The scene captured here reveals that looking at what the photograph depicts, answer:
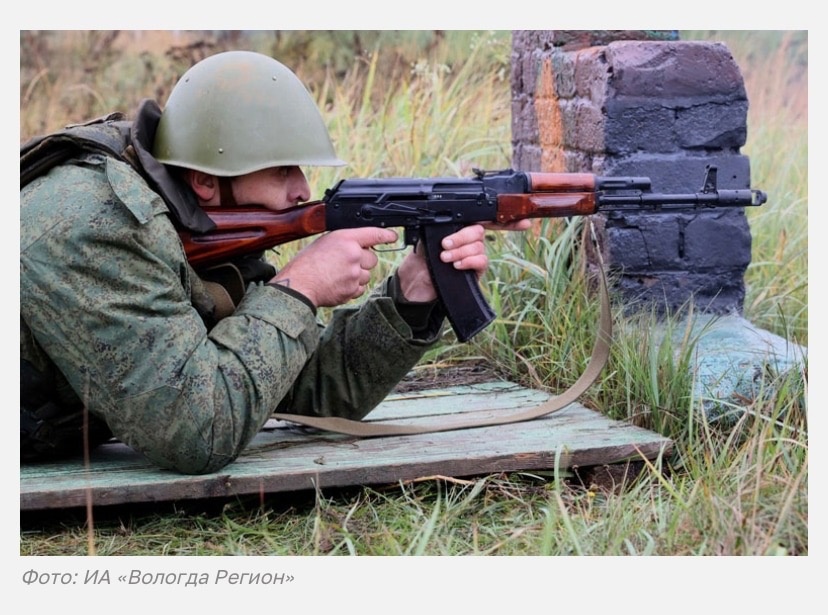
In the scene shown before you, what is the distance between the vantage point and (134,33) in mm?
7641

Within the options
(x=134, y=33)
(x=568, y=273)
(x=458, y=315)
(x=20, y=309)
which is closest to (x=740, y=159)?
(x=568, y=273)

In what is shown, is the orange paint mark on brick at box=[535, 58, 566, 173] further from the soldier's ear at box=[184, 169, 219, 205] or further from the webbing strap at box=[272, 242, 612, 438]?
the soldier's ear at box=[184, 169, 219, 205]

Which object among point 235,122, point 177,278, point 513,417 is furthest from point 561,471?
point 235,122

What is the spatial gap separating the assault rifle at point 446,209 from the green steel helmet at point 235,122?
0.14m

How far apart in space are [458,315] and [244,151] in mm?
790

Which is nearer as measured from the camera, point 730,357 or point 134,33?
point 730,357

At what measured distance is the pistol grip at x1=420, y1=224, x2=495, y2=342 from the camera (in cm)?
325

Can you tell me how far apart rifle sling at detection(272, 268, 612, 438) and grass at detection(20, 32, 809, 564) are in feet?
0.36

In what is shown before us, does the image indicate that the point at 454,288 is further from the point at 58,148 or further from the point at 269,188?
the point at 58,148

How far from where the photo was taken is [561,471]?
3305 mm

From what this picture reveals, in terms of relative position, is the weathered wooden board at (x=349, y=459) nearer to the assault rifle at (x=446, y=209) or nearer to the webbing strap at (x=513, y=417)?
the webbing strap at (x=513, y=417)

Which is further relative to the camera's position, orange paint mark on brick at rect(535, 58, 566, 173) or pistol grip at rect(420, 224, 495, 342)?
orange paint mark on brick at rect(535, 58, 566, 173)

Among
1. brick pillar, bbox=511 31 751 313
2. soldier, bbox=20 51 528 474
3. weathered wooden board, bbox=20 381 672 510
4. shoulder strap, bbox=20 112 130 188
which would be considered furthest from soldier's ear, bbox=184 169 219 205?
brick pillar, bbox=511 31 751 313
